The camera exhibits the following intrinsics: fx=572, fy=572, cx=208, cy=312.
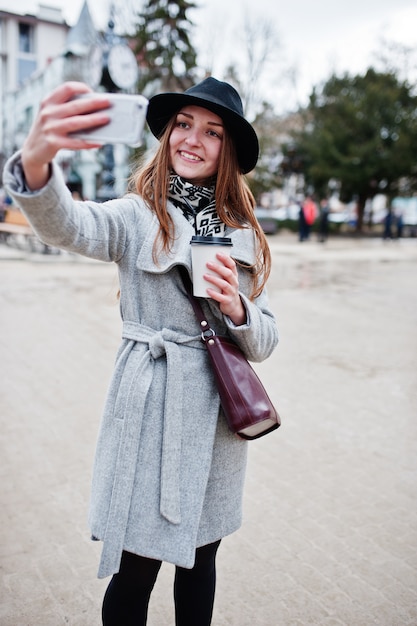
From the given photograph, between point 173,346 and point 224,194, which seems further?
point 224,194

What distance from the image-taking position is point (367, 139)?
31.1 metres

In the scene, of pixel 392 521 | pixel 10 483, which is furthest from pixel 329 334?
pixel 10 483

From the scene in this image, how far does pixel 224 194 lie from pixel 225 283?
0.40 meters

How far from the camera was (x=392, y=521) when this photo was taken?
3.33 meters

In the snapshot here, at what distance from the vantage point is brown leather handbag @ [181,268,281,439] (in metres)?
1.74

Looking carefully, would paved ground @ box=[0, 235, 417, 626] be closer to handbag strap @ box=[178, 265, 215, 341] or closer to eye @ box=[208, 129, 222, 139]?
handbag strap @ box=[178, 265, 215, 341]

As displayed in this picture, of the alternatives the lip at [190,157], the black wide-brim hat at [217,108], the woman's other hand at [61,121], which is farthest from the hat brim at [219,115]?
the woman's other hand at [61,121]

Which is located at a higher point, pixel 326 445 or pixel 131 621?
pixel 131 621

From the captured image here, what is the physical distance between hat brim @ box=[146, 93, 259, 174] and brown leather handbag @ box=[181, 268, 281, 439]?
0.50 meters

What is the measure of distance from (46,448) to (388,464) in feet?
7.93

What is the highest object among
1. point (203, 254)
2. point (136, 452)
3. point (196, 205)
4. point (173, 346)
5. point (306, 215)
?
point (306, 215)

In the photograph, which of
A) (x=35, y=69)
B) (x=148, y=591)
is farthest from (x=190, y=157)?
(x=35, y=69)

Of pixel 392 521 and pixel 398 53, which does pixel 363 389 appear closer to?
pixel 392 521

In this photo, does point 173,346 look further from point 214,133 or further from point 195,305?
point 214,133
